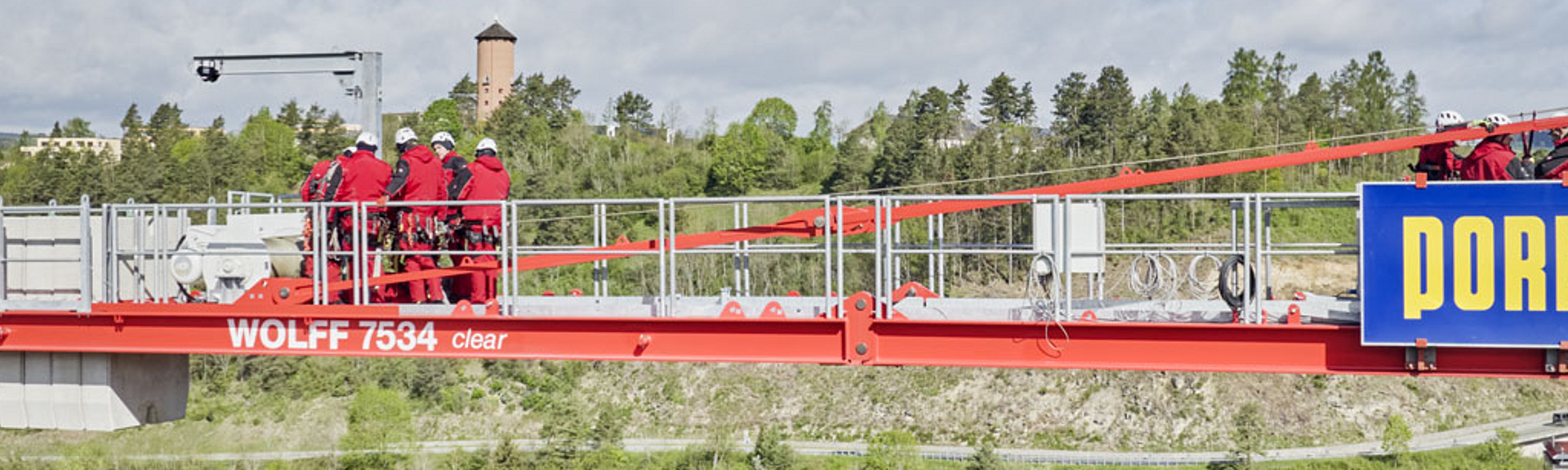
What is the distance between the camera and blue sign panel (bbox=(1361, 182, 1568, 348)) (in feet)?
32.5

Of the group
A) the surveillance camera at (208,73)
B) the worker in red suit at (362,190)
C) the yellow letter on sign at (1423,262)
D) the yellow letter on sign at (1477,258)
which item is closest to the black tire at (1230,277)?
the yellow letter on sign at (1423,262)

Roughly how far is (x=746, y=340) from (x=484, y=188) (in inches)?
137

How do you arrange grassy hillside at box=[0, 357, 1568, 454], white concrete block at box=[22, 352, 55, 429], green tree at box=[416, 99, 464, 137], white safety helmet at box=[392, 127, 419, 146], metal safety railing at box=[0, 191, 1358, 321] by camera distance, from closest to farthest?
metal safety railing at box=[0, 191, 1358, 321] → white concrete block at box=[22, 352, 55, 429] → white safety helmet at box=[392, 127, 419, 146] → grassy hillside at box=[0, 357, 1568, 454] → green tree at box=[416, 99, 464, 137]

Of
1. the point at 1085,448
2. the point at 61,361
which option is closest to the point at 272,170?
the point at 1085,448

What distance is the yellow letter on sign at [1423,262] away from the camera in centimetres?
1001

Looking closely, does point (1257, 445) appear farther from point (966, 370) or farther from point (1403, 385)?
point (966, 370)

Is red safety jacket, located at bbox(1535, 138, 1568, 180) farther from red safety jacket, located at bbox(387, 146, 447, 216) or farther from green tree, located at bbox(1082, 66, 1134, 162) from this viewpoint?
green tree, located at bbox(1082, 66, 1134, 162)

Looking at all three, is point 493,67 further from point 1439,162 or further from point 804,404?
point 1439,162

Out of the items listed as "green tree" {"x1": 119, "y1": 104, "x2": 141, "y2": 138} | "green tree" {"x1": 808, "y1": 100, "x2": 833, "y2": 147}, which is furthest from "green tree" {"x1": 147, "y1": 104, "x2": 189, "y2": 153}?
"green tree" {"x1": 808, "y1": 100, "x2": 833, "y2": 147}

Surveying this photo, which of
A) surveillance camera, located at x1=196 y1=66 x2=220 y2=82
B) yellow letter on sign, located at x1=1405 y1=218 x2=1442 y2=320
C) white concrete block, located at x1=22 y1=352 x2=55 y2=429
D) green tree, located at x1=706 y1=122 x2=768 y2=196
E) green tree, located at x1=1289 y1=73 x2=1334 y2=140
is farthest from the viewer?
green tree, located at x1=706 y1=122 x2=768 y2=196

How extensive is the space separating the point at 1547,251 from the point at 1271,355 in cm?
210

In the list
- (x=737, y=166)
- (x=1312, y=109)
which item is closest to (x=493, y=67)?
(x=737, y=166)

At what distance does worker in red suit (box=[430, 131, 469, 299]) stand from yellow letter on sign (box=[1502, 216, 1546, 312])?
8898 mm

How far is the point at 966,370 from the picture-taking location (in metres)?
51.7
